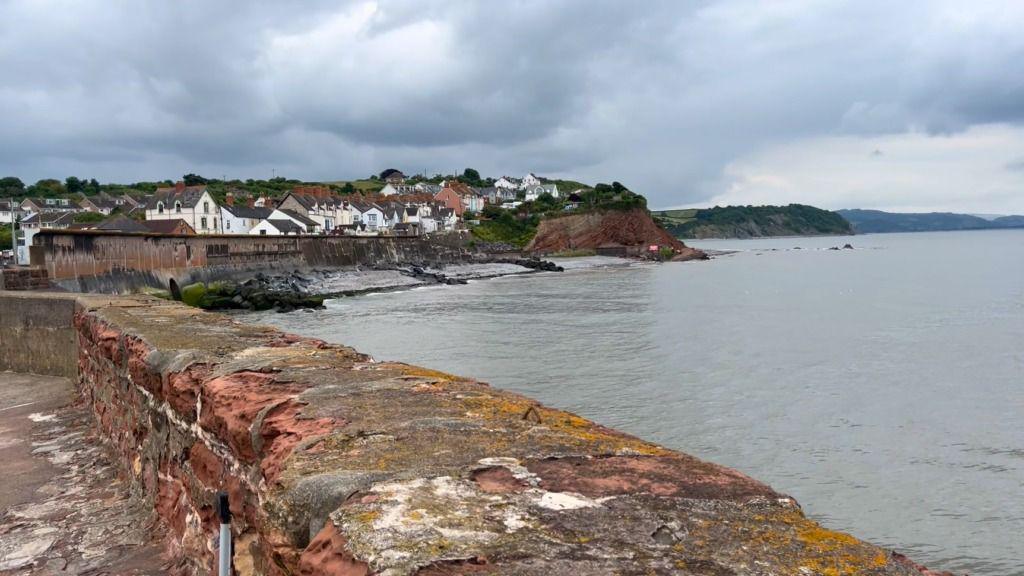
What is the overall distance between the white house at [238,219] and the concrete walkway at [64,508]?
245 feet

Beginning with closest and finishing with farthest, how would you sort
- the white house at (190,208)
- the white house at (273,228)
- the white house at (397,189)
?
the white house at (273,228), the white house at (190,208), the white house at (397,189)

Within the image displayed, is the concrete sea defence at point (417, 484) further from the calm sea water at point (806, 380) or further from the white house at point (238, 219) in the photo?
the white house at point (238, 219)

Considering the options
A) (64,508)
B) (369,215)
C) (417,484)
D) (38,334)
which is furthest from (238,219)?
(417,484)

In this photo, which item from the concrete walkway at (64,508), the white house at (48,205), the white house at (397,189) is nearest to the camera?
the concrete walkway at (64,508)

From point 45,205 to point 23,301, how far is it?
359 feet

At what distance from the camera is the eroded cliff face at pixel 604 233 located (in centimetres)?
10781

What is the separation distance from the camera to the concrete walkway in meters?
4.37

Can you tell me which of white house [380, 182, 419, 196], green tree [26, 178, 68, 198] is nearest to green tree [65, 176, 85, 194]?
green tree [26, 178, 68, 198]

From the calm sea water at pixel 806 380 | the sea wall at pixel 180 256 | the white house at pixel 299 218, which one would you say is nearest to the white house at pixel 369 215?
the white house at pixel 299 218

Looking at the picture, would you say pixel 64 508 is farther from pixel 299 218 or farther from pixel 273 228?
pixel 299 218

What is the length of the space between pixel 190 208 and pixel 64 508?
7802 centimetres

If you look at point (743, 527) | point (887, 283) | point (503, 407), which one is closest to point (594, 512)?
point (743, 527)

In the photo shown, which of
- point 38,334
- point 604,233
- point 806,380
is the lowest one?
point 806,380

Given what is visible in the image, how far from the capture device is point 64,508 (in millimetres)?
5320
